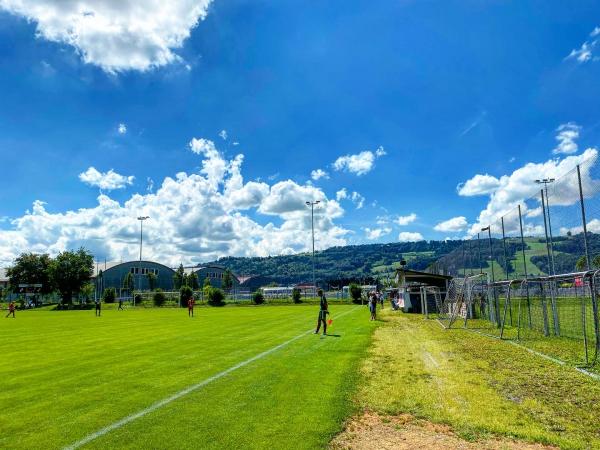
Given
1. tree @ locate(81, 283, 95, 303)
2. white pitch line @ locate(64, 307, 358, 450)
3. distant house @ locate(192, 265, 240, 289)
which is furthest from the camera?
distant house @ locate(192, 265, 240, 289)

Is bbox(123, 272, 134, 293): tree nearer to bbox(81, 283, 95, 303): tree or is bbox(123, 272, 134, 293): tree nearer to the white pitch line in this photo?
bbox(81, 283, 95, 303): tree

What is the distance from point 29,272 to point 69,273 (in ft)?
54.3

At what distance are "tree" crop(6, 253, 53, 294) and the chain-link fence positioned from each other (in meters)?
89.4

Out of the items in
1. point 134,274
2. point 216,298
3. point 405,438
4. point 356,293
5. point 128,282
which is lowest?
point 405,438

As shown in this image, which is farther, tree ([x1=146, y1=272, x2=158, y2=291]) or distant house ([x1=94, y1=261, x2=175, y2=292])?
tree ([x1=146, y1=272, x2=158, y2=291])

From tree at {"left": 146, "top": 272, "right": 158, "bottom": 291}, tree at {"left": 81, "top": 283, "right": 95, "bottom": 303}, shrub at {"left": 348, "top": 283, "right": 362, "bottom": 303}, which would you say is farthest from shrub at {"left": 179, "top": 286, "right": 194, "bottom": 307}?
tree at {"left": 146, "top": 272, "right": 158, "bottom": 291}

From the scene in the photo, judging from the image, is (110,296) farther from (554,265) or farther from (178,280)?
(554,265)

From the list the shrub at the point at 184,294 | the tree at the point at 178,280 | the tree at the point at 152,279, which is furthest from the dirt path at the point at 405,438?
the tree at the point at 178,280

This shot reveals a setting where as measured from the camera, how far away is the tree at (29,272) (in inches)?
3538

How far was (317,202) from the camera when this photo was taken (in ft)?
277

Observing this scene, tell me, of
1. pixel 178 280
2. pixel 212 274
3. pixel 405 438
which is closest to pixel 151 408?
pixel 405 438

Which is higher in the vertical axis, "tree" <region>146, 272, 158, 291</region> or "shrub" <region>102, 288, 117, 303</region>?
"tree" <region>146, 272, 158, 291</region>

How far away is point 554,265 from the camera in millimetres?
16578

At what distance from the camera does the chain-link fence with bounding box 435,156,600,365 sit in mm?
13086
